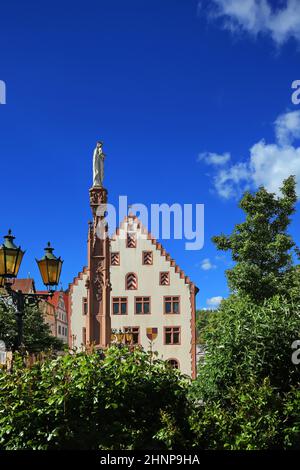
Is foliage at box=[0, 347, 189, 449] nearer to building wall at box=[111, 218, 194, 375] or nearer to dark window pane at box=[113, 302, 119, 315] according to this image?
building wall at box=[111, 218, 194, 375]

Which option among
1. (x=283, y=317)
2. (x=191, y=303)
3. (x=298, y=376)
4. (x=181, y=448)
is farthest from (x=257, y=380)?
(x=191, y=303)

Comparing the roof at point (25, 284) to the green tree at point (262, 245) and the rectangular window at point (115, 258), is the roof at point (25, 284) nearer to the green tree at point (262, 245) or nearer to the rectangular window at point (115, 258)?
the rectangular window at point (115, 258)

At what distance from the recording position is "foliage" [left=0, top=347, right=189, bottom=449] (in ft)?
22.8

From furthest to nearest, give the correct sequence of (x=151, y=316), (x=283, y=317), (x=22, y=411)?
(x=151, y=316)
(x=283, y=317)
(x=22, y=411)

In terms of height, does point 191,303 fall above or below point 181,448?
above

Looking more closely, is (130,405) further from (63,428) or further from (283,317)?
(283,317)

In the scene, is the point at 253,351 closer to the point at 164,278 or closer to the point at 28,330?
the point at 28,330

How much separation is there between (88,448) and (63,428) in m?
0.49

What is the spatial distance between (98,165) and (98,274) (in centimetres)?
592

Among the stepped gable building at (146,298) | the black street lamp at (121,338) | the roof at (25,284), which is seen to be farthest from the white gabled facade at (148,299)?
the roof at (25,284)

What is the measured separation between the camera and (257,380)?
9141 mm

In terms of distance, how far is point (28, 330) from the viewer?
123ft

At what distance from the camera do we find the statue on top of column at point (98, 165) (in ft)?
84.3

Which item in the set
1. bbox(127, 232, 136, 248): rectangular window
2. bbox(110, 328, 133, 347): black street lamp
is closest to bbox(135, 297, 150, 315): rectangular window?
bbox(110, 328, 133, 347): black street lamp
